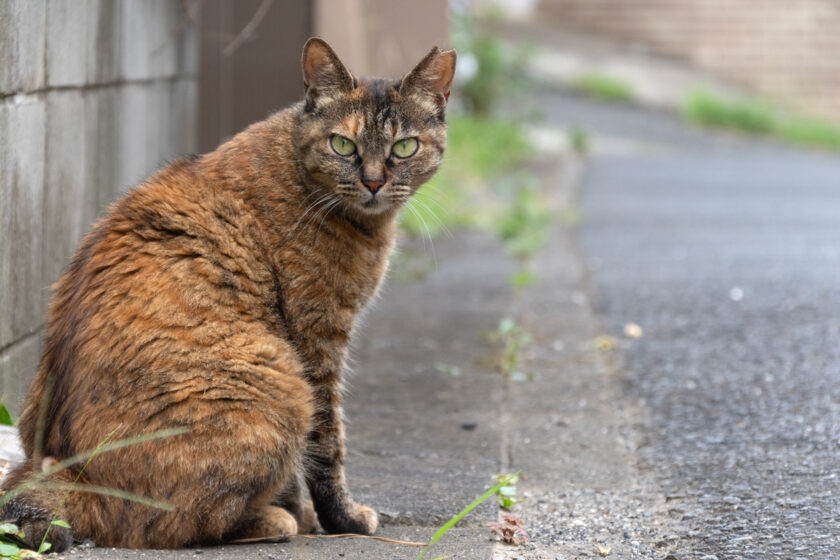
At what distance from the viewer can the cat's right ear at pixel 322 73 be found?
3029 mm

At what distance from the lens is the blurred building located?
322cm

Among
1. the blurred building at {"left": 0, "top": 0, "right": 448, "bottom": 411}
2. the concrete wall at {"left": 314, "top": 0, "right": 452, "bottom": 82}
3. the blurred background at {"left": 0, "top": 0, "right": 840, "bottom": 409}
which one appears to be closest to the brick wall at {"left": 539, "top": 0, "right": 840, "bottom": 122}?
the blurred background at {"left": 0, "top": 0, "right": 840, "bottom": 409}

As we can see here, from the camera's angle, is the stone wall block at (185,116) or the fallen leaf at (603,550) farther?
the stone wall block at (185,116)

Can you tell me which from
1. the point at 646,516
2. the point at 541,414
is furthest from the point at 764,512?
the point at 541,414

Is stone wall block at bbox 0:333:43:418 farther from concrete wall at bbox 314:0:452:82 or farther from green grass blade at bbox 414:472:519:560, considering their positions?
concrete wall at bbox 314:0:452:82

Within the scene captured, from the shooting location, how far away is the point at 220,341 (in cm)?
267

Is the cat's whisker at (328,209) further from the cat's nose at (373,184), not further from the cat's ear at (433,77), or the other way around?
the cat's ear at (433,77)

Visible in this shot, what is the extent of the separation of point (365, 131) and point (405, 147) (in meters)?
0.15

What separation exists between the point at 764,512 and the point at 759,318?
2.55 m

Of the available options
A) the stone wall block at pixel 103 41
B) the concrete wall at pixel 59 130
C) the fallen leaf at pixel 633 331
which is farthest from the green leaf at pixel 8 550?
the fallen leaf at pixel 633 331

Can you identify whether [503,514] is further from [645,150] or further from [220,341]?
[645,150]

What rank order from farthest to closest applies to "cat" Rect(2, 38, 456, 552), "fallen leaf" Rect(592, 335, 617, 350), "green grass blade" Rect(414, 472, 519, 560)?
1. "fallen leaf" Rect(592, 335, 617, 350)
2. "cat" Rect(2, 38, 456, 552)
3. "green grass blade" Rect(414, 472, 519, 560)

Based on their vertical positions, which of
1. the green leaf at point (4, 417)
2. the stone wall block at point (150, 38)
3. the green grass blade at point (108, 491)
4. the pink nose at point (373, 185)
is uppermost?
the stone wall block at point (150, 38)

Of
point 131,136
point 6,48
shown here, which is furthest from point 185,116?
point 6,48
